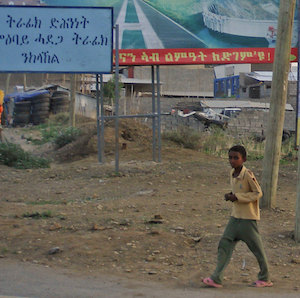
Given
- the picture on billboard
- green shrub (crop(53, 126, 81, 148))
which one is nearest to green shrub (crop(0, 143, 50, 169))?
the picture on billboard

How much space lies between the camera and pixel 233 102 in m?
34.8

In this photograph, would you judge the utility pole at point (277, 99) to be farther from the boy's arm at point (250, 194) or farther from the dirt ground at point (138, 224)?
the boy's arm at point (250, 194)

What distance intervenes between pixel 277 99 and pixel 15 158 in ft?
24.0

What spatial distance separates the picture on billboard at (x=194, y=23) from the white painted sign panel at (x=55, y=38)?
1.51 meters

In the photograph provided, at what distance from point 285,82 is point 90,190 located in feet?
12.9

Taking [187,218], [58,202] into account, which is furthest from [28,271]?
[58,202]

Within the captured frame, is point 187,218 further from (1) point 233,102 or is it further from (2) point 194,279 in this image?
(1) point 233,102

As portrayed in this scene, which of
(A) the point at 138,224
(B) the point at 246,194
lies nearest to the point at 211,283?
(B) the point at 246,194

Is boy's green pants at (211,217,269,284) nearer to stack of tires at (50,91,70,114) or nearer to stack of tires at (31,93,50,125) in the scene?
stack of tires at (31,93,50,125)

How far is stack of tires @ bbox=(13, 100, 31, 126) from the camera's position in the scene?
111ft

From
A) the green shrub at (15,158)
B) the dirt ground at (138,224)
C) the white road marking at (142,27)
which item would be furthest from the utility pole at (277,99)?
the green shrub at (15,158)

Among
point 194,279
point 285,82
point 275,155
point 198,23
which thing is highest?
point 198,23

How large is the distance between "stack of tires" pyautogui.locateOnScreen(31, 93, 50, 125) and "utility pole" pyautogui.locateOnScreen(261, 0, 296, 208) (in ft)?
87.2

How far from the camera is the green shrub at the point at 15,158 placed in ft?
46.5
